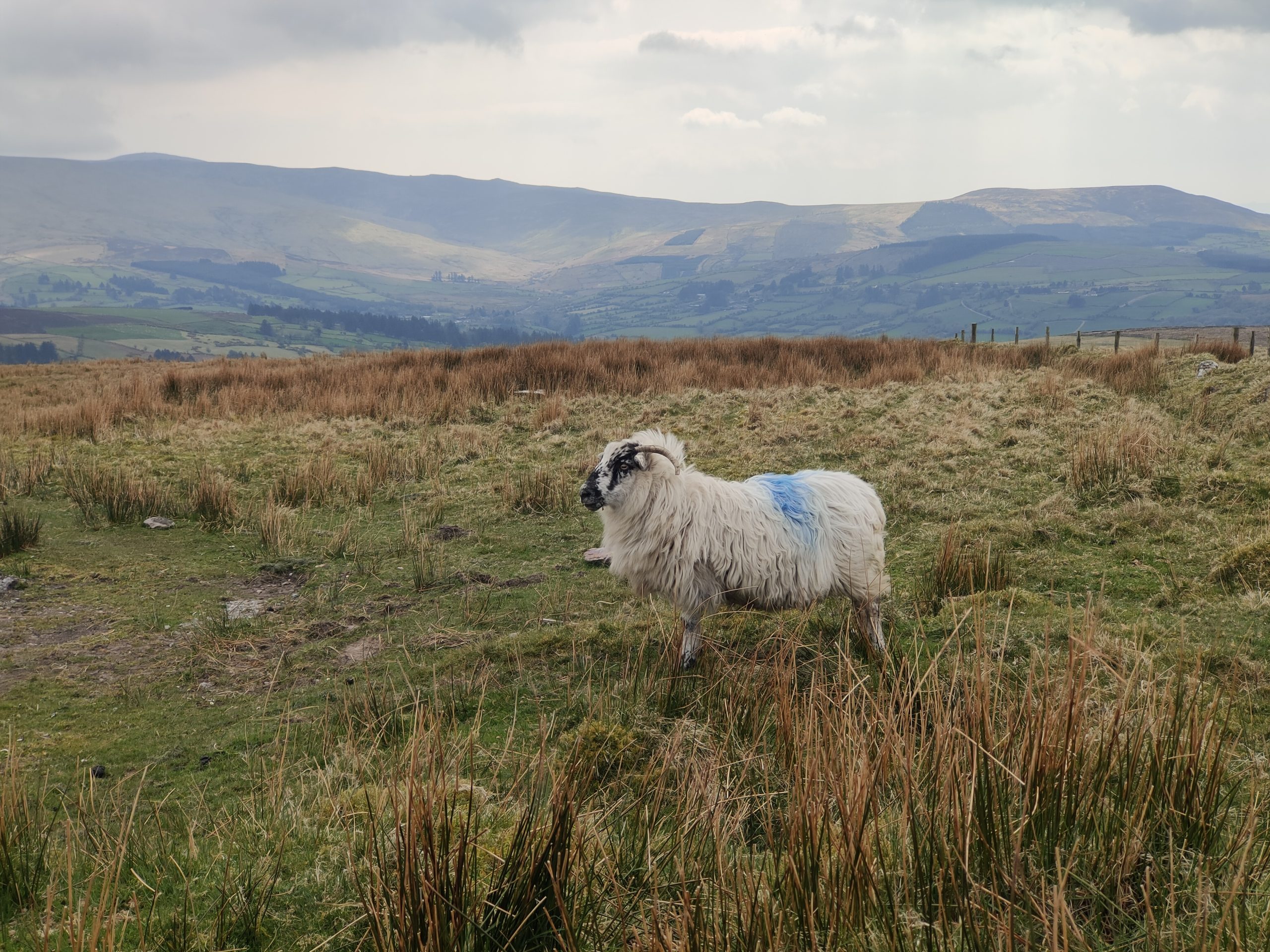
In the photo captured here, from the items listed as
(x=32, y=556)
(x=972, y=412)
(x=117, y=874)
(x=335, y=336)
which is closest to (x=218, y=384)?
(x=32, y=556)

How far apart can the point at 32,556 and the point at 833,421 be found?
405 inches

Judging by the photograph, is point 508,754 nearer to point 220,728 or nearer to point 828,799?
point 828,799

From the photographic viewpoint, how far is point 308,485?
438 inches

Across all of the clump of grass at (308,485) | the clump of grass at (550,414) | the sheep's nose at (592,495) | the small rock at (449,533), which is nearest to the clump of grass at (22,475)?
the clump of grass at (308,485)

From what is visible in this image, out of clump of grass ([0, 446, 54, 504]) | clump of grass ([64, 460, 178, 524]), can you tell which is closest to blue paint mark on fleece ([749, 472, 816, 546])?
clump of grass ([64, 460, 178, 524])

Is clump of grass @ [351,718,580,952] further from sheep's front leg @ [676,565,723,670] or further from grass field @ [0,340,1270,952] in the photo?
sheep's front leg @ [676,565,723,670]

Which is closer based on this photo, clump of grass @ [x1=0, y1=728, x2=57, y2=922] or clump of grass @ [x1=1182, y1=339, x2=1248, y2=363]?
clump of grass @ [x1=0, y1=728, x2=57, y2=922]

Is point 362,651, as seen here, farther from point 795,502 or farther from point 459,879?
point 459,879

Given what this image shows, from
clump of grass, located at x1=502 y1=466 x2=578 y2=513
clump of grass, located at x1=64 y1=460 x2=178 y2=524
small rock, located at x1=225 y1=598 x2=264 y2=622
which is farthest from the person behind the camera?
clump of grass, located at x1=502 y1=466 x2=578 y2=513

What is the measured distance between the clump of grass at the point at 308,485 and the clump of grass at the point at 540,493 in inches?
87.0

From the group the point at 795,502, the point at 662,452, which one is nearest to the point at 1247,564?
the point at 795,502

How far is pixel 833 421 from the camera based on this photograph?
1379cm

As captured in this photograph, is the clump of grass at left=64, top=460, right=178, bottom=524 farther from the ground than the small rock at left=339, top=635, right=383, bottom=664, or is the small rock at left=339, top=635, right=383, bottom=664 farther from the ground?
the clump of grass at left=64, top=460, right=178, bottom=524

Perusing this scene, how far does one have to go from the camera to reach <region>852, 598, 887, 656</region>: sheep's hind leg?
573cm
